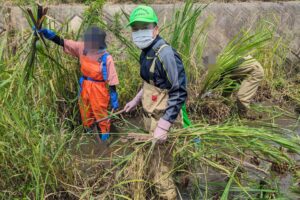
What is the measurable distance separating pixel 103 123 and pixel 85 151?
353mm

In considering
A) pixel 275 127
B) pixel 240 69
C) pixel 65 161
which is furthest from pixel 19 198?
pixel 240 69

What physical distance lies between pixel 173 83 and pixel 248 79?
82.3 inches

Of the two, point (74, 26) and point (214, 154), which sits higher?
point (74, 26)

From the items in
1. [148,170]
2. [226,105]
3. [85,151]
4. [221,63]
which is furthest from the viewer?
[226,105]

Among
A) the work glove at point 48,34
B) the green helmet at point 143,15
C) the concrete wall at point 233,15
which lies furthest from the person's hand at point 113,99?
the concrete wall at point 233,15

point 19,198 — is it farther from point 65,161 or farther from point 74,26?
point 74,26

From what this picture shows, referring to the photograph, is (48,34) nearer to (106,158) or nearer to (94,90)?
(94,90)

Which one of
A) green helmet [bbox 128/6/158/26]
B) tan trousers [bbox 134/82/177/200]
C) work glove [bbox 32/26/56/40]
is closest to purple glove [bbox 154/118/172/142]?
tan trousers [bbox 134/82/177/200]

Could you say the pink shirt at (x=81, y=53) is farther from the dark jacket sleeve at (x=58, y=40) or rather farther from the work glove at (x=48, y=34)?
the work glove at (x=48, y=34)

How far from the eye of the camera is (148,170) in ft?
9.80

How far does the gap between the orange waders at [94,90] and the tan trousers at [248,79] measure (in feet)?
5.21

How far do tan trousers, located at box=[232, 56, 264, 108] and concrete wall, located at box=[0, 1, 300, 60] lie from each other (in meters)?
1.25

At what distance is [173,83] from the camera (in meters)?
2.78

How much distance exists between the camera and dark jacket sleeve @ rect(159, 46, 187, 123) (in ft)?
9.12
